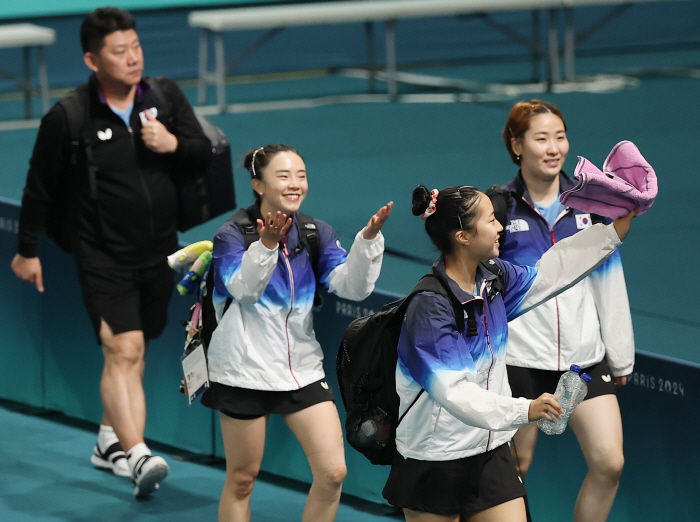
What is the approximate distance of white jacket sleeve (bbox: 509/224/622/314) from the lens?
394 centimetres

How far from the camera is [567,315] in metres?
4.48

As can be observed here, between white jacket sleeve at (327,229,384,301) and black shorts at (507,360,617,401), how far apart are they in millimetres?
612

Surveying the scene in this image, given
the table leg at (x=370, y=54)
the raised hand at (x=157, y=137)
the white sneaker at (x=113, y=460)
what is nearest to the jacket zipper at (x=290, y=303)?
the raised hand at (x=157, y=137)

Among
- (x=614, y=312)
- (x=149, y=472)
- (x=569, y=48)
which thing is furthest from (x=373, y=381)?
(x=569, y=48)

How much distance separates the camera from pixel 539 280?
4027 mm

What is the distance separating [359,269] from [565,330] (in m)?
0.77

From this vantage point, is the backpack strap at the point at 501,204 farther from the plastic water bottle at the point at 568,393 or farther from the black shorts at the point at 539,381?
the plastic water bottle at the point at 568,393

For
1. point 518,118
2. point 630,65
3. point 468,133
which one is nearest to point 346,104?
point 468,133

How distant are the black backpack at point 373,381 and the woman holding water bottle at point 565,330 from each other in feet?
2.61

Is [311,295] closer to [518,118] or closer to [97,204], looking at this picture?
[518,118]

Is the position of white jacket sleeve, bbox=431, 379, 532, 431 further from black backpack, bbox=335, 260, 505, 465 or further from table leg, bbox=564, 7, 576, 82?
table leg, bbox=564, 7, 576, 82

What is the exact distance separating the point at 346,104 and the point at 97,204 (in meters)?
7.09

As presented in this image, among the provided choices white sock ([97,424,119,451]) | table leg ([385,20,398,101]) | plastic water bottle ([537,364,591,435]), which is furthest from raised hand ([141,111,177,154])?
table leg ([385,20,398,101])

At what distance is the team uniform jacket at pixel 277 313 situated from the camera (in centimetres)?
451
